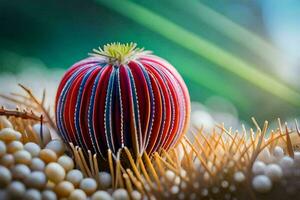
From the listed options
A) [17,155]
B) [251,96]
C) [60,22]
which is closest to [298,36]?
[251,96]

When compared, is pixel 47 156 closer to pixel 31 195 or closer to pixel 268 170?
pixel 31 195

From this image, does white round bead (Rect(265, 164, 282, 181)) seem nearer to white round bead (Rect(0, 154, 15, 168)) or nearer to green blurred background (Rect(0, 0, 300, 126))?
white round bead (Rect(0, 154, 15, 168))

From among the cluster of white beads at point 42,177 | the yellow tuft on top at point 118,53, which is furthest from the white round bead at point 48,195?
the yellow tuft on top at point 118,53

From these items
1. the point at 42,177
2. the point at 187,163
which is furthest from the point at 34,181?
the point at 187,163

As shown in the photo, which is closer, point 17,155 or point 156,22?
point 17,155

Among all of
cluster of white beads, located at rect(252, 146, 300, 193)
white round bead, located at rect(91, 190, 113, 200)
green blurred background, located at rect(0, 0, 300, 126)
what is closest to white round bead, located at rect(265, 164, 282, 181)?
cluster of white beads, located at rect(252, 146, 300, 193)

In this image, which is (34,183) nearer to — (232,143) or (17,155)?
(17,155)
